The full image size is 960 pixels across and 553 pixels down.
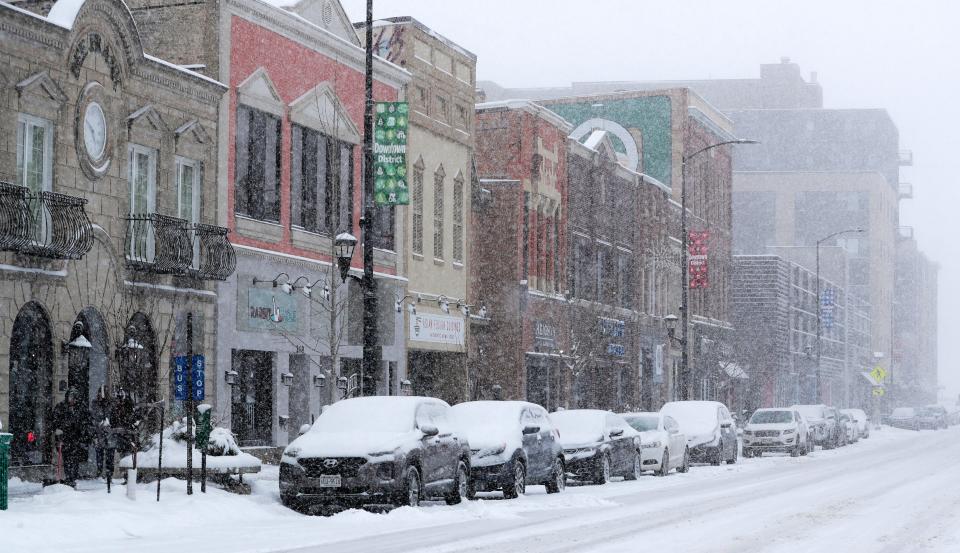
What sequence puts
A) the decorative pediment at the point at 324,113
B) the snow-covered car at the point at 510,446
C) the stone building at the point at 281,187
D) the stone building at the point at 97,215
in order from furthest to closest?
1. the decorative pediment at the point at 324,113
2. the stone building at the point at 281,187
3. the snow-covered car at the point at 510,446
4. the stone building at the point at 97,215

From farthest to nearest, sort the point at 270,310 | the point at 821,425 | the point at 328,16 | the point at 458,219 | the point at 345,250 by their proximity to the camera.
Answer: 1. the point at 821,425
2. the point at 458,219
3. the point at 328,16
4. the point at 270,310
5. the point at 345,250

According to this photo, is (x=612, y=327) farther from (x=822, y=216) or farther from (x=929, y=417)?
(x=822, y=216)

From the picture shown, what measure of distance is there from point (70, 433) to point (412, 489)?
213 inches

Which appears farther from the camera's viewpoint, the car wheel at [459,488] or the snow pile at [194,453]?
the car wheel at [459,488]

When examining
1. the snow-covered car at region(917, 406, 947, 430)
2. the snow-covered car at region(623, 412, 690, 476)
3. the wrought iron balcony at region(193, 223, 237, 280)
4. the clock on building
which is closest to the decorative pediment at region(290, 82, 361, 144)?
the wrought iron balcony at region(193, 223, 237, 280)

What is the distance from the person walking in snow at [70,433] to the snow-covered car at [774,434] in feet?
90.1

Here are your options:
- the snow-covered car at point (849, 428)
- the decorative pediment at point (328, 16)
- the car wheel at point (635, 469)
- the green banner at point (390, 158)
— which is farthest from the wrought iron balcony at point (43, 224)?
the snow-covered car at point (849, 428)

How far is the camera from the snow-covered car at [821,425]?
175ft

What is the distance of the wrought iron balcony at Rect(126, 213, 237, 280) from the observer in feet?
88.3

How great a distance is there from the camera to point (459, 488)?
22641 millimetres

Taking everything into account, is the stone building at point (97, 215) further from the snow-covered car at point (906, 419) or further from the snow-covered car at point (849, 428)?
the snow-covered car at point (906, 419)

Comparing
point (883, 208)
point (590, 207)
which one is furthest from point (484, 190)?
point (883, 208)

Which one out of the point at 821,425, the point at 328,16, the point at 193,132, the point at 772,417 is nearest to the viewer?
the point at 193,132

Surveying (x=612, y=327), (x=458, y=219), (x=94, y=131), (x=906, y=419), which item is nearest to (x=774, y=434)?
(x=612, y=327)
